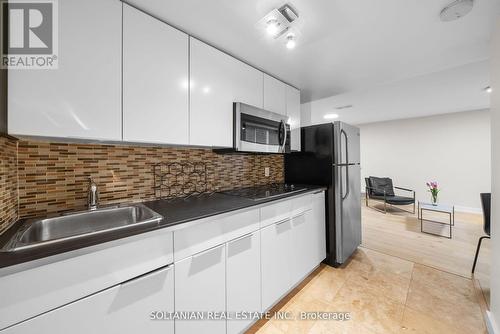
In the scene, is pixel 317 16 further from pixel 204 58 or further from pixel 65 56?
pixel 65 56

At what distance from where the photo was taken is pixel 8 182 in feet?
3.28

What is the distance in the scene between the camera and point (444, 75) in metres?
2.58

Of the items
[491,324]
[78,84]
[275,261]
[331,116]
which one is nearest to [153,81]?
[78,84]

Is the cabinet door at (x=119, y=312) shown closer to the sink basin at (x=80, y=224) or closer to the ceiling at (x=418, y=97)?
the sink basin at (x=80, y=224)

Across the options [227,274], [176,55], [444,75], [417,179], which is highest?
[444,75]

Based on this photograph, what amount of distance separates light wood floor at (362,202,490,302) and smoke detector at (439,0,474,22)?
7.61 feet

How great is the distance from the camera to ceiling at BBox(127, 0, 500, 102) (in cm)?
122

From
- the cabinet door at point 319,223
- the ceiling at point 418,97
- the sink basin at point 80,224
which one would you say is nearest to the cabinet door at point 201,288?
the sink basin at point 80,224

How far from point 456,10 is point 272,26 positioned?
45.0 inches

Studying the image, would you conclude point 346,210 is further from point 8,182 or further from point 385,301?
point 8,182

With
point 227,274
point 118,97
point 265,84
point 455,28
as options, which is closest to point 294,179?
point 265,84

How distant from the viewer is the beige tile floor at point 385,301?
1490mm

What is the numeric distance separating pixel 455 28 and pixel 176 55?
1997 mm

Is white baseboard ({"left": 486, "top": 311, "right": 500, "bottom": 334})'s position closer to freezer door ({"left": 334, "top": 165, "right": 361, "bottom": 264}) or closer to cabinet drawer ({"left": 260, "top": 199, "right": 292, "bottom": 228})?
freezer door ({"left": 334, "top": 165, "right": 361, "bottom": 264})
